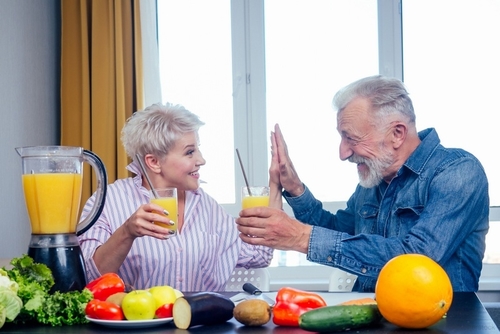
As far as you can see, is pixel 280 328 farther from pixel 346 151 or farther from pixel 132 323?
pixel 346 151

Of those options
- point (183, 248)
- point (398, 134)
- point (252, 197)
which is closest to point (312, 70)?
point (398, 134)

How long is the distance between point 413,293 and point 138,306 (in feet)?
1.73

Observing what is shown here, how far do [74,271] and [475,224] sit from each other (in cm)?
116

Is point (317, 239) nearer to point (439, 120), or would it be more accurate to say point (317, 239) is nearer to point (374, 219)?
point (374, 219)

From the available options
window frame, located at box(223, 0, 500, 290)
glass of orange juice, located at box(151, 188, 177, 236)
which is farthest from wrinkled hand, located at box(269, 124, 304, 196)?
window frame, located at box(223, 0, 500, 290)

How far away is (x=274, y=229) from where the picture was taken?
193 cm

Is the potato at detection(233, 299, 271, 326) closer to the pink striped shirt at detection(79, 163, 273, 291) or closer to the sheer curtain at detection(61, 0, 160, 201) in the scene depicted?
the pink striped shirt at detection(79, 163, 273, 291)

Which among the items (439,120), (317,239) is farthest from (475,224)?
(439,120)

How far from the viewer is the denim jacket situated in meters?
1.98

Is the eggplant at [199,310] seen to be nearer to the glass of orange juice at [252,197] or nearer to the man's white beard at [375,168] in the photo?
the glass of orange juice at [252,197]

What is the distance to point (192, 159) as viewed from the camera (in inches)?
101

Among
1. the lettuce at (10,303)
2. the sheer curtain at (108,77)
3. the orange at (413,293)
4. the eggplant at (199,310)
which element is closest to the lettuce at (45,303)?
the lettuce at (10,303)

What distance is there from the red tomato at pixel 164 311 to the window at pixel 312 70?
2.65 meters

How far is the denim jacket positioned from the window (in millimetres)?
1689
